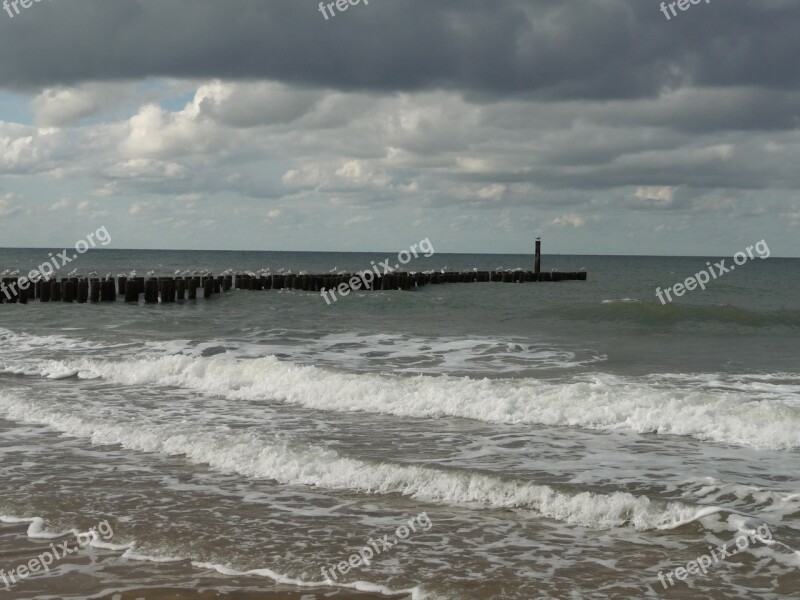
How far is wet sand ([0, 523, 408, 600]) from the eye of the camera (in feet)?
17.6

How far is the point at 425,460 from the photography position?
8.95 metres

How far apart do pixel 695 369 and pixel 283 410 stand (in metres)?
8.52

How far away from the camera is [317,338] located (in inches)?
858

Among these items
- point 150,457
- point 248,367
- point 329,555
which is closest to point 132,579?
point 329,555

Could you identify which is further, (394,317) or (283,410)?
(394,317)

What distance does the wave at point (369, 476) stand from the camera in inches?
279

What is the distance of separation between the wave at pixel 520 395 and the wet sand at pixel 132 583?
6.44m

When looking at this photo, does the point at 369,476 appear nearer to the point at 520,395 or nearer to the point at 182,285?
the point at 520,395

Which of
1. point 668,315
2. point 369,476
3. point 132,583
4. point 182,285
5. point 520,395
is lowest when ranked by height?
point 132,583

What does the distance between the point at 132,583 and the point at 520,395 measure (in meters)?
7.80

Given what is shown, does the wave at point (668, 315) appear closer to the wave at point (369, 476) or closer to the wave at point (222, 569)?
the wave at point (369, 476)

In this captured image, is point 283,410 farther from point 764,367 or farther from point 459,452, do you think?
point 764,367

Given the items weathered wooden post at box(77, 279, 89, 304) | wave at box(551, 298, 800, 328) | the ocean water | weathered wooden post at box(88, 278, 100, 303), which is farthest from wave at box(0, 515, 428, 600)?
weathered wooden post at box(88, 278, 100, 303)

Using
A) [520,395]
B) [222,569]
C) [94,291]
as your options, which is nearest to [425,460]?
[222,569]
